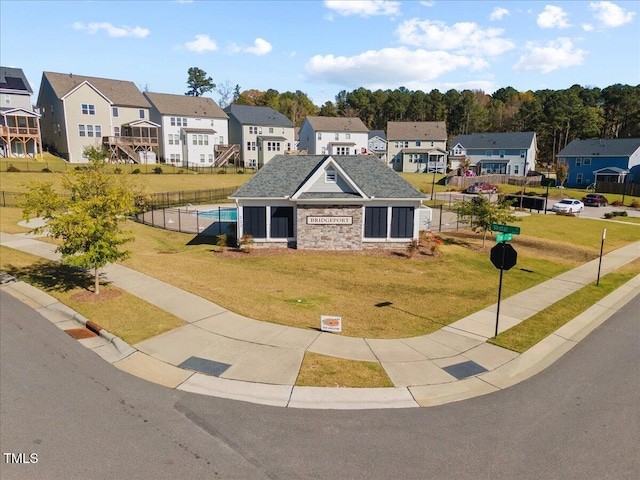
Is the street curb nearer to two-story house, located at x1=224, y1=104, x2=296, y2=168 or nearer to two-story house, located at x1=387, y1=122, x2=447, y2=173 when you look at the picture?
two-story house, located at x1=224, y1=104, x2=296, y2=168

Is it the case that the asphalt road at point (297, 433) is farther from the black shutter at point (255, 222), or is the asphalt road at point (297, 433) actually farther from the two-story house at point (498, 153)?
the two-story house at point (498, 153)

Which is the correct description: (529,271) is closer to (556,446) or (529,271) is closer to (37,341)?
(556,446)

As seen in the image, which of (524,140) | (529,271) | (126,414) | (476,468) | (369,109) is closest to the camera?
(476,468)

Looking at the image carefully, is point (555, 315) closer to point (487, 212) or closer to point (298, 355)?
point (298, 355)

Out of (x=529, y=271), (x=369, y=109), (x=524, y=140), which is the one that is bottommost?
(x=529, y=271)

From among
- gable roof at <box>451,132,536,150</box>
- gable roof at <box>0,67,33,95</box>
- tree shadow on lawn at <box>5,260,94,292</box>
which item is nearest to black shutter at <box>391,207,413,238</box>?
tree shadow on lawn at <box>5,260,94,292</box>

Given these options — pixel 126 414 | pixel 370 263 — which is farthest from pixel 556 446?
pixel 370 263

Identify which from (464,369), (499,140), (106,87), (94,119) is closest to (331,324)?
(464,369)
